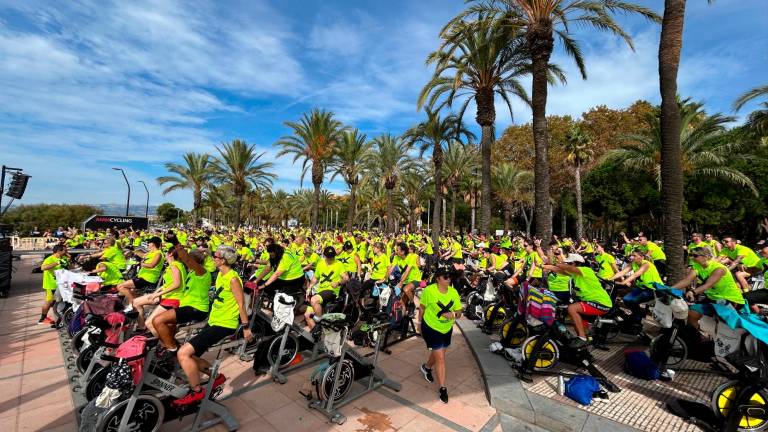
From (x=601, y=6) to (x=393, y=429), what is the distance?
40.8ft

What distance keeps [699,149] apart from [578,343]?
24.8m

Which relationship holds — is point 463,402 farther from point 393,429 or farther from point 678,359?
point 678,359

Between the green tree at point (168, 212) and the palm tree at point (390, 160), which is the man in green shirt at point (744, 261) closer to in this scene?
the palm tree at point (390, 160)

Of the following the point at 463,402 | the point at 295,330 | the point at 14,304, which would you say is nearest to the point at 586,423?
the point at 463,402

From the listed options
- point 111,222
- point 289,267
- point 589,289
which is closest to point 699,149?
point 589,289

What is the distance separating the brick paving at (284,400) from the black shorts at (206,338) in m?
0.87

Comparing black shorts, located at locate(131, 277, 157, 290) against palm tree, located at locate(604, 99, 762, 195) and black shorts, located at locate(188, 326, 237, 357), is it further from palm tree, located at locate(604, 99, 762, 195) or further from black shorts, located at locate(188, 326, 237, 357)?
palm tree, located at locate(604, 99, 762, 195)

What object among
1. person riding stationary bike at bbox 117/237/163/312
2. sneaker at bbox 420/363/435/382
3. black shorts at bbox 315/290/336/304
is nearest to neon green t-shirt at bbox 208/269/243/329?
black shorts at bbox 315/290/336/304

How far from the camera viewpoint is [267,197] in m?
68.0

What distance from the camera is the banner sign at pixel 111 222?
2589 cm

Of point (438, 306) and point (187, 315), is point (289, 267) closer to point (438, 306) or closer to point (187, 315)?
point (187, 315)

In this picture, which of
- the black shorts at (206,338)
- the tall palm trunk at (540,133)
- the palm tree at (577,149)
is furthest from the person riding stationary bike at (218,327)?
the palm tree at (577,149)

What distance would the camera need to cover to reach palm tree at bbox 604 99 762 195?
67.3 ft

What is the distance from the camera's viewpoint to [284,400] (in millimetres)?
4453
